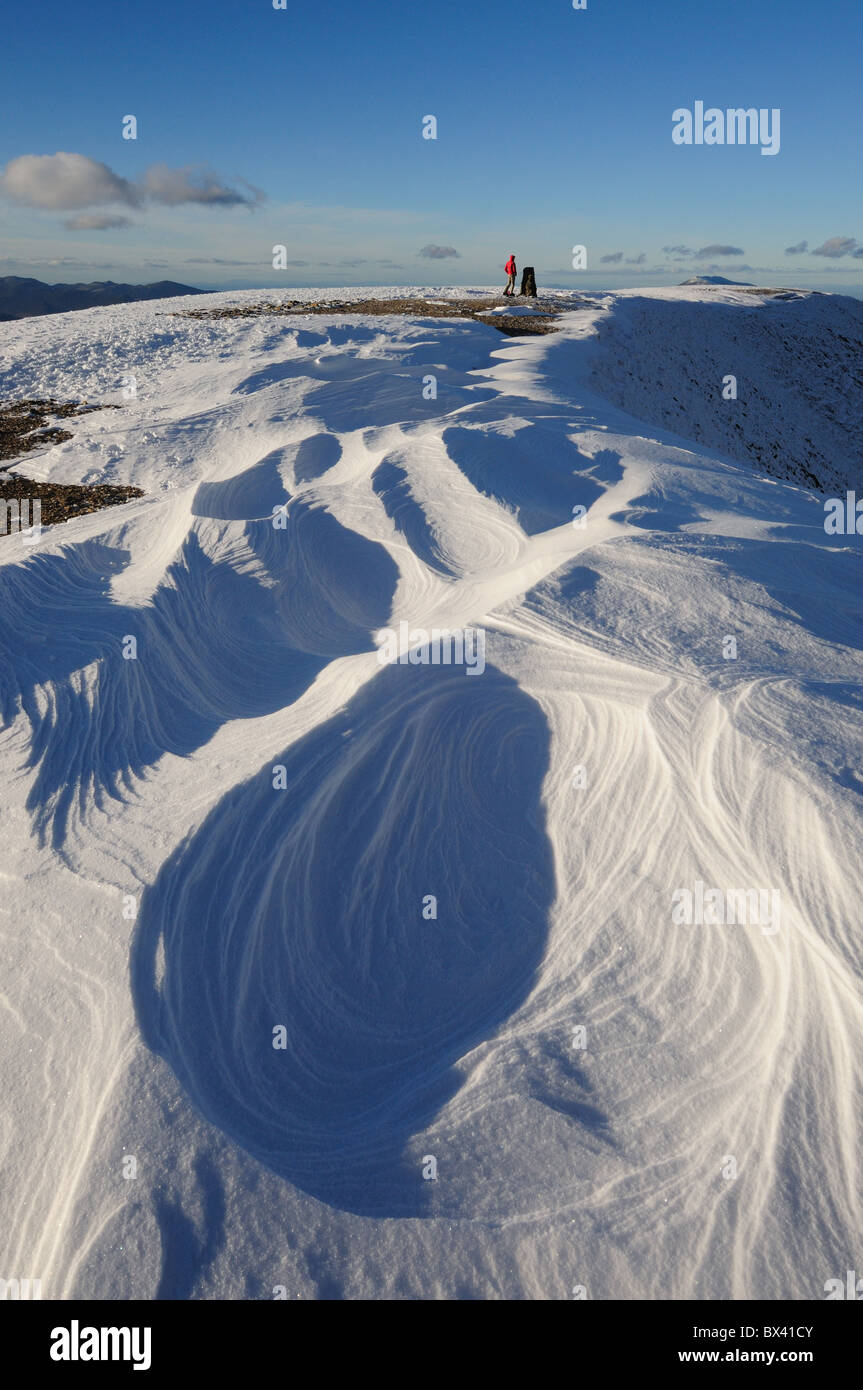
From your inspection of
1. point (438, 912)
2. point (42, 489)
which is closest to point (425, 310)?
point (42, 489)

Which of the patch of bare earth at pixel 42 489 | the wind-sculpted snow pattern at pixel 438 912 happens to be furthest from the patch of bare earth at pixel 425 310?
the wind-sculpted snow pattern at pixel 438 912

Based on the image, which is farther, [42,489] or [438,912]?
[42,489]

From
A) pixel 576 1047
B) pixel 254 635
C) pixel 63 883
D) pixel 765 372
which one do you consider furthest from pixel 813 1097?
pixel 765 372

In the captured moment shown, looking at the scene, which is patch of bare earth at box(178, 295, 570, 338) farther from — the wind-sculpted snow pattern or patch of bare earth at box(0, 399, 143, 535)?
the wind-sculpted snow pattern

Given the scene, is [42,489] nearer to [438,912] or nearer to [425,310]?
[438,912]

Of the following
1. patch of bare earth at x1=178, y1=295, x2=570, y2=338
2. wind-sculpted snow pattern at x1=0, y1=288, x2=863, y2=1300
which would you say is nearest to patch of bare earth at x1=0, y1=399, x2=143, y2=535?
wind-sculpted snow pattern at x1=0, y1=288, x2=863, y2=1300

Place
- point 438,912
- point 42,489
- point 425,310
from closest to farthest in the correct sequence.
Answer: point 438,912, point 42,489, point 425,310

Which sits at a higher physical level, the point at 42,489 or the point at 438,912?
the point at 42,489

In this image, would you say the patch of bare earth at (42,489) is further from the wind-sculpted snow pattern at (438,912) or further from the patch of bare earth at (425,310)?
the patch of bare earth at (425,310)

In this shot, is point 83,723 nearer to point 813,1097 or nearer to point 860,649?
point 813,1097
